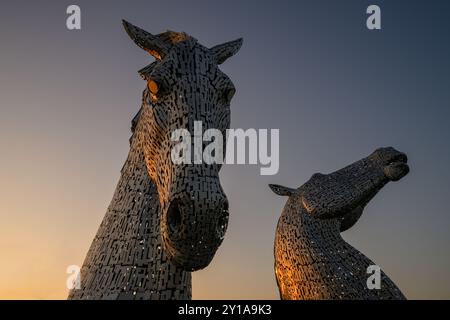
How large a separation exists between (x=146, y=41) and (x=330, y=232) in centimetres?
304

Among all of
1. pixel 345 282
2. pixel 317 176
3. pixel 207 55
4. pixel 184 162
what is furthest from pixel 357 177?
pixel 184 162

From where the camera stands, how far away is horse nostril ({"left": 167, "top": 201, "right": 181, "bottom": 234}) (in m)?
1.55

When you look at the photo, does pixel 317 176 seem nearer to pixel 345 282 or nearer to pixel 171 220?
pixel 345 282

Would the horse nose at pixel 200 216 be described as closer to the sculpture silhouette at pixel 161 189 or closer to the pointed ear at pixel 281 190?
the sculpture silhouette at pixel 161 189

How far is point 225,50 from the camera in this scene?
2.27 meters

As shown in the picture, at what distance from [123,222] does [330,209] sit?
2878 mm

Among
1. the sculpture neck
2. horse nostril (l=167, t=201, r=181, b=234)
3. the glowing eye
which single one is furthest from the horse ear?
horse nostril (l=167, t=201, r=181, b=234)

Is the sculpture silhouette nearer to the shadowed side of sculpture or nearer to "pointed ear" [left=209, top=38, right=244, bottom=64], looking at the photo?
"pointed ear" [left=209, top=38, right=244, bottom=64]

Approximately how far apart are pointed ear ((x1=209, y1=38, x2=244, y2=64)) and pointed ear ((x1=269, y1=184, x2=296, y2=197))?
278cm

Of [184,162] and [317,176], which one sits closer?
[184,162]

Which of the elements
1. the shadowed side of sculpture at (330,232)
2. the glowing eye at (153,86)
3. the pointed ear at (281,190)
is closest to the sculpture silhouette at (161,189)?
the glowing eye at (153,86)

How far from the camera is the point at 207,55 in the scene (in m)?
2.03

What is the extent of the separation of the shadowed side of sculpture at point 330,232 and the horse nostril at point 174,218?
9.16 ft
